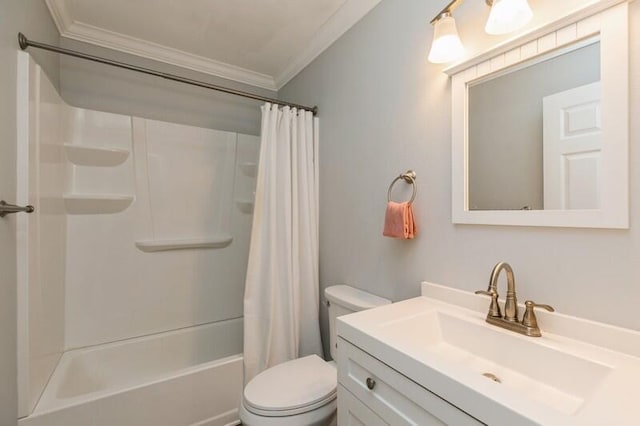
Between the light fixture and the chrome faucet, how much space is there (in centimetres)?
74

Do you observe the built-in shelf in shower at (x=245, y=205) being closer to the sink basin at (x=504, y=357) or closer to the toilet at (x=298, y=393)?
the toilet at (x=298, y=393)

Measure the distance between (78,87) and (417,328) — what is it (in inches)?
96.9

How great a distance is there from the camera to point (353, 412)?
0.92 meters

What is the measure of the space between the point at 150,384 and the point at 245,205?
1.37m

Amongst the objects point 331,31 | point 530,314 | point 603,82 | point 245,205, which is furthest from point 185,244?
point 603,82

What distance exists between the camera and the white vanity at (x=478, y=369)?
56 centimetres

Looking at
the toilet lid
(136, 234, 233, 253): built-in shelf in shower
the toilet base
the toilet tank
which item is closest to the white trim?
(136, 234, 233, 253): built-in shelf in shower

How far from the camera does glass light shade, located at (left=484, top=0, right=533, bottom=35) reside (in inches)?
34.2

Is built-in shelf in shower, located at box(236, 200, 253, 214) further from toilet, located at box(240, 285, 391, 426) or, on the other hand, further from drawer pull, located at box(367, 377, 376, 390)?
drawer pull, located at box(367, 377, 376, 390)

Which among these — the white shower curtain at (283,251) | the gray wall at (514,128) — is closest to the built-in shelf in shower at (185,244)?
the white shower curtain at (283,251)

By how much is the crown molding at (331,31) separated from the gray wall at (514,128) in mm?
882

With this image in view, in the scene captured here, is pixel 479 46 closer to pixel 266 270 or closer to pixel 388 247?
pixel 388 247

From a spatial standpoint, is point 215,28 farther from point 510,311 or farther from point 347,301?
point 510,311

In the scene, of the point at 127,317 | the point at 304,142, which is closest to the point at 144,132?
the point at 304,142
